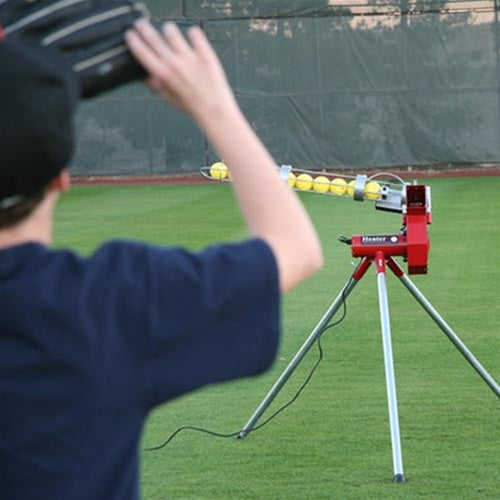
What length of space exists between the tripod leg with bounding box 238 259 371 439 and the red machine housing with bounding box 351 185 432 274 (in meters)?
0.14

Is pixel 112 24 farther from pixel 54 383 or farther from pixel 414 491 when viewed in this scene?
pixel 414 491

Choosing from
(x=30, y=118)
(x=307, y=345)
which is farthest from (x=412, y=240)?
(x=30, y=118)

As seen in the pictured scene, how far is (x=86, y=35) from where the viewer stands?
2.09 metres

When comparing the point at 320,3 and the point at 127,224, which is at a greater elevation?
the point at 320,3

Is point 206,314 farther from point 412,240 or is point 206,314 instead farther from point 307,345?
point 307,345

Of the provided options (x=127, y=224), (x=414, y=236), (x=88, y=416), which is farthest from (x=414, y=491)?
(x=127, y=224)

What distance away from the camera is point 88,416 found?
2.04 m

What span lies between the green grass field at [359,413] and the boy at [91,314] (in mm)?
4835

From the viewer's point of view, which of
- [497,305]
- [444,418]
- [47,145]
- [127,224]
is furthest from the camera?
[127,224]

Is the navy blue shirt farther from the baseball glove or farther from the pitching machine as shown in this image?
the pitching machine

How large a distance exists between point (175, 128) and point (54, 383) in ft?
89.8

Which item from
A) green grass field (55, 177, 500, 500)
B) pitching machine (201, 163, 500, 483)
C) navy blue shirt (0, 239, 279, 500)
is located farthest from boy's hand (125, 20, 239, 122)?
green grass field (55, 177, 500, 500)

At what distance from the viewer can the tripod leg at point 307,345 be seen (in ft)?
23.3

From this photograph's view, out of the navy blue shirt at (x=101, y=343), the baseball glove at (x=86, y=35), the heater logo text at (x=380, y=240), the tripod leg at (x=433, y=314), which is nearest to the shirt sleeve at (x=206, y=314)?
the navy blue shirt at (x=101, y=343)
